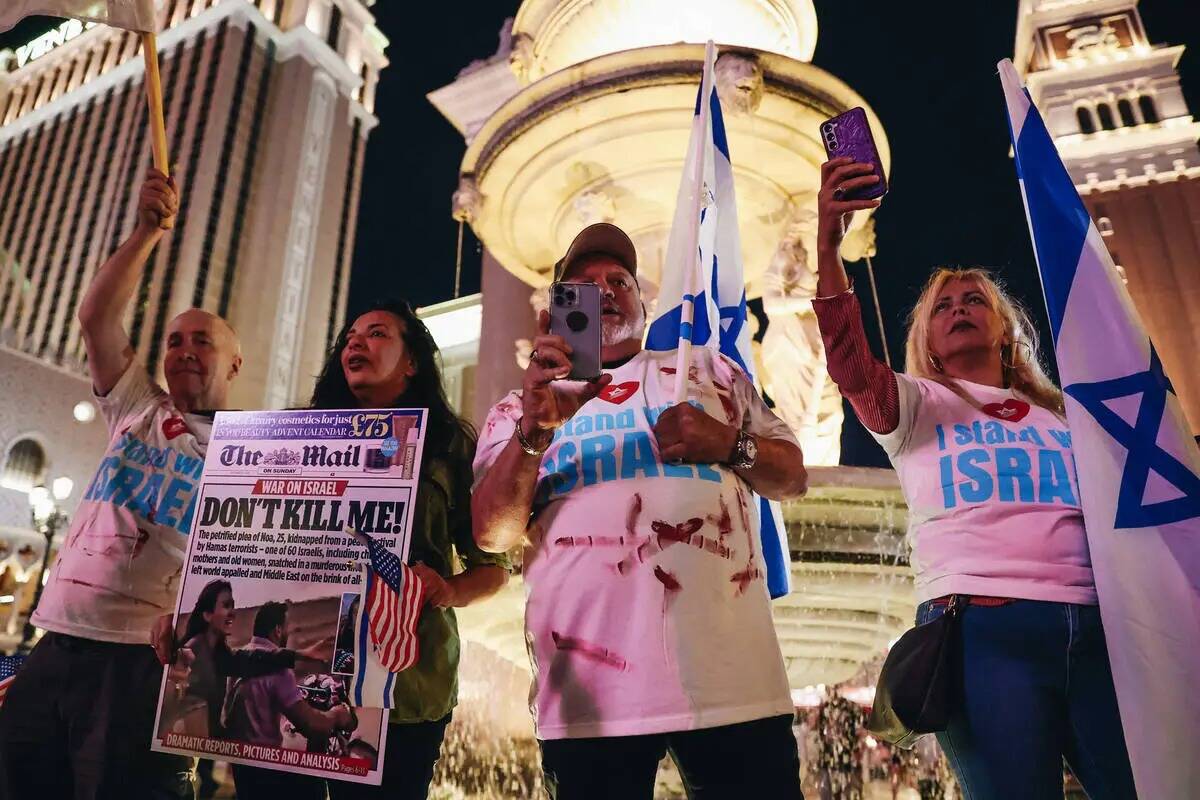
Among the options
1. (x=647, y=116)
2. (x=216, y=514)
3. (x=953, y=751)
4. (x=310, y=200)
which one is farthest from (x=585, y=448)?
(x=310, y=200)

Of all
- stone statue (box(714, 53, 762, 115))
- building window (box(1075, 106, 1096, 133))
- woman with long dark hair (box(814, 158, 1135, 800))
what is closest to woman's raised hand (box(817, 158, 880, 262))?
woman with long dark hair (box(814, 158, 1135, 800))

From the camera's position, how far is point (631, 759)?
1610mm

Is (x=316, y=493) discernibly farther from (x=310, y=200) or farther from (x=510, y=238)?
(x=310, y=200)

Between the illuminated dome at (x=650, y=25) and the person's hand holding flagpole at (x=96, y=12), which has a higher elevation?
the illuminated dome at (x=650, y=25)

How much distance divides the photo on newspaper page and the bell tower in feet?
A: 107

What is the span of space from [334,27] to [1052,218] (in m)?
71.3

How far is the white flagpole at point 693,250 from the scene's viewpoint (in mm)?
1966

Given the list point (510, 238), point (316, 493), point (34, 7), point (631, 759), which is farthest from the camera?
point (510, 238)

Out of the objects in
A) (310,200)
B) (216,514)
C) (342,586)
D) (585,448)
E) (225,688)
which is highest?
(310,200)

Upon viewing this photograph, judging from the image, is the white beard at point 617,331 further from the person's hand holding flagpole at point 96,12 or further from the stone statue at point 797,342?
the stone statue at point 797,342

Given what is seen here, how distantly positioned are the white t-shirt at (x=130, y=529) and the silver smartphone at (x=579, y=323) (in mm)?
1594

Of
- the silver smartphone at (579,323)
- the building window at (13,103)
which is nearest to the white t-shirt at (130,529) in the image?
the silver smartphone at (579,323)

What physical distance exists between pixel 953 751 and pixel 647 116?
5019mm

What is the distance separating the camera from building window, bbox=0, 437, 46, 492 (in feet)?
98.5
